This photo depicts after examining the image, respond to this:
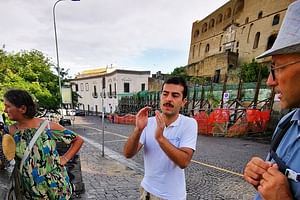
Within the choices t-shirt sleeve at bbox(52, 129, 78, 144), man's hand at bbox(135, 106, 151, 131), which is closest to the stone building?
t-shirt sleeve at bbox(52, 129, 78, 144)

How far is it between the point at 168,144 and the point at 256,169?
3.30 feet

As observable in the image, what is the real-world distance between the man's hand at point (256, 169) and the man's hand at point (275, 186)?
0.04 metres

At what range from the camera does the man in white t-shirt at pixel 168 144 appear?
2.14 m

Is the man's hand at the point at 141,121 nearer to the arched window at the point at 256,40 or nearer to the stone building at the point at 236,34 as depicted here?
the stone building at the point at 236,34

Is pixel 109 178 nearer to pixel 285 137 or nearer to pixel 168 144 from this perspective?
pixel 168 144

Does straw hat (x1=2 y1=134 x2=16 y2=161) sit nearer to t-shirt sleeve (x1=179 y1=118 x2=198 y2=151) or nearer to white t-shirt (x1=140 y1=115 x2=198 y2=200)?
white t-shirt (x1=140 y1=115 x2=198 y2=200)

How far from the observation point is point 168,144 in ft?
6.65

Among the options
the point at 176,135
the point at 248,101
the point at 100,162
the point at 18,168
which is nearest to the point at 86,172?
the point at 100,162

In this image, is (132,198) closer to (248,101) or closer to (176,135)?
(176,135)

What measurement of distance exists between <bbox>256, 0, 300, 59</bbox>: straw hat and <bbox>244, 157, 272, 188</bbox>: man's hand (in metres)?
0.49

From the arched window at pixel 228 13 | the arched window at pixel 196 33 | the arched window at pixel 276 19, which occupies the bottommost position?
the arched window at pixel 276 19

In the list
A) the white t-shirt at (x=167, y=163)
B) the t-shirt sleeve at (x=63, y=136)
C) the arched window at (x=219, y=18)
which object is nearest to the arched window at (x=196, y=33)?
the arched window at (x=219, y=18)

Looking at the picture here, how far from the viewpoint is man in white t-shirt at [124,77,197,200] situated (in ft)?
7.04

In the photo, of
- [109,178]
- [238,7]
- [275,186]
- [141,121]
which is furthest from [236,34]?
[275,186]
